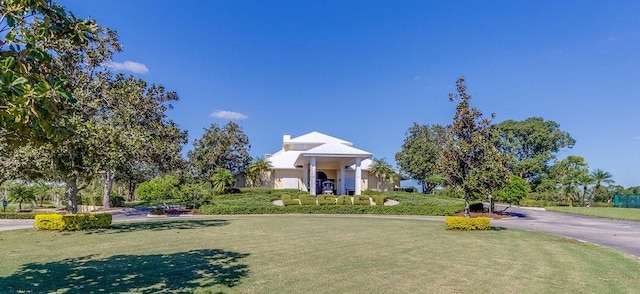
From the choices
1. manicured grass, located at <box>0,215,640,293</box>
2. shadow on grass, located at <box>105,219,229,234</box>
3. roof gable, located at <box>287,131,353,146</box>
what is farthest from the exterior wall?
manicured grass, located at <box>0,215,640,293</box>

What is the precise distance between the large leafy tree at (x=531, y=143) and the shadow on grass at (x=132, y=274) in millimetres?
57566

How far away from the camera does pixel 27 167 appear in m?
15.8

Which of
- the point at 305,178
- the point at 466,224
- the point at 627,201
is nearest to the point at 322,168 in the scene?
the point at 305,178

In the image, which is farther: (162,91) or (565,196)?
(565,196)

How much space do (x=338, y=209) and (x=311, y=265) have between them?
21155 millimetres

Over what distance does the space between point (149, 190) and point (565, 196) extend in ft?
167

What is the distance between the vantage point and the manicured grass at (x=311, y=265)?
6.89 meters

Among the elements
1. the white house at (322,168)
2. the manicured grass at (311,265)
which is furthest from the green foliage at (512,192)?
the manicured grass at (311,265)

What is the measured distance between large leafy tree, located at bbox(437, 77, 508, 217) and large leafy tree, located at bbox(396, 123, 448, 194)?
39.9m

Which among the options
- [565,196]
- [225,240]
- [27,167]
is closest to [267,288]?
[225,240]

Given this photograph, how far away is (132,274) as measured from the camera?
7.68 meters

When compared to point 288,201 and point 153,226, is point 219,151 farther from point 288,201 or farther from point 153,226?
point 153,226

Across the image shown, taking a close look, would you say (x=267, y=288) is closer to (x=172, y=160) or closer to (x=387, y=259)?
(x=387, y=259)

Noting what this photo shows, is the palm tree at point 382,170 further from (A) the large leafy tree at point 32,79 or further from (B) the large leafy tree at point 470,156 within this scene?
(A) the large leafy tree at point 32,79
